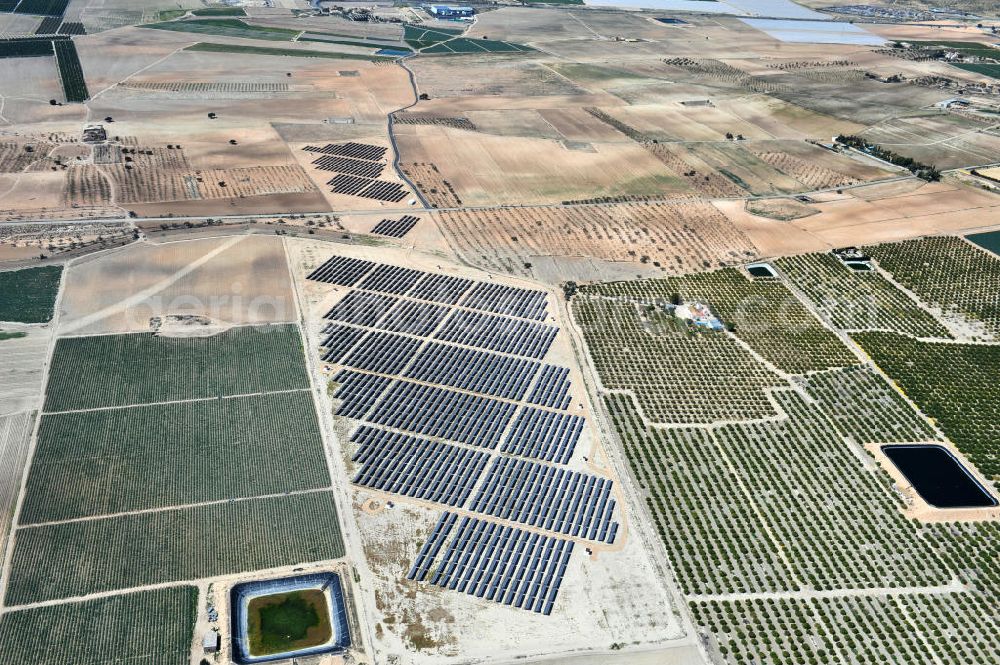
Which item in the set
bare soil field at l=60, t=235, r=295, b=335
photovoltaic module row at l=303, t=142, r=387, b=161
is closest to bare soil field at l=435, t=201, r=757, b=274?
photovoltaic module row at l=303, t=142, r=387, b=161

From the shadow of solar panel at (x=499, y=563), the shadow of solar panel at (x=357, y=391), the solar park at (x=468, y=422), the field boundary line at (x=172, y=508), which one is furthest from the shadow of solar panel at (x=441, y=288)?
the shadow of solar panel at (x=499, y=563)

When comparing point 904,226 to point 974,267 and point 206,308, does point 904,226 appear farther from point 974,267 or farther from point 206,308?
point 206,308

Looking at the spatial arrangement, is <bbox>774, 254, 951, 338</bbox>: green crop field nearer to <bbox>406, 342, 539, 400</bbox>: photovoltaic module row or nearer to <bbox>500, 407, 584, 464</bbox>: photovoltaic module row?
<bbox>500, 407, 584, 464</bbox>: photovoltaic module row

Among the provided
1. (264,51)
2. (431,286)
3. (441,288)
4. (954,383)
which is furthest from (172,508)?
(264,51)

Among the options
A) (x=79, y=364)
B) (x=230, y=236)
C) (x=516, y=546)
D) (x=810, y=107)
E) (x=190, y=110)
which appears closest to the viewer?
(x=516, y=546)

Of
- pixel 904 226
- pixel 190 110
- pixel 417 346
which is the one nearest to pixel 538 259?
pixel 417 346

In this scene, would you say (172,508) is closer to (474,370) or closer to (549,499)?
(549,499)

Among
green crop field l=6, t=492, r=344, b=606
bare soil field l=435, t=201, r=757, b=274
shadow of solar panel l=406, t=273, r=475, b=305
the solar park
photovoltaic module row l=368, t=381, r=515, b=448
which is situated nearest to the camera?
green crop field l=6, t=492, r=344, b=606
